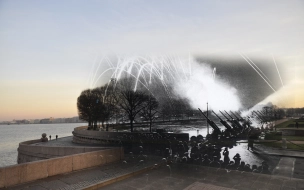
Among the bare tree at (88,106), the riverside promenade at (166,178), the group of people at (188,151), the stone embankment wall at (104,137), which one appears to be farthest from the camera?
the bare tree at (88,106)

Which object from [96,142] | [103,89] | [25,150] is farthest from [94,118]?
[25,150]

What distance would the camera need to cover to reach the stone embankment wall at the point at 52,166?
26.9ft

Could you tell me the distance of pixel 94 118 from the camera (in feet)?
196

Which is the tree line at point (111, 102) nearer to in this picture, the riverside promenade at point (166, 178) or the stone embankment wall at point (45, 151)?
the stone embankment wall at point (45, 151)

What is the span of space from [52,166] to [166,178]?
5241mm

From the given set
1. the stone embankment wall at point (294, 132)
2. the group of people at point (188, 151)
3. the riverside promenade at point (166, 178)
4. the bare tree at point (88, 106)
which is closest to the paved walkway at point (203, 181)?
the riverside promenade at point (166, 178)

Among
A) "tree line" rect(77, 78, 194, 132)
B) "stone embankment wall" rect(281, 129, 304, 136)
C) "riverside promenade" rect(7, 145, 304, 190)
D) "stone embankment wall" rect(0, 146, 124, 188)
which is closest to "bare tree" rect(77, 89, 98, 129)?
"tree line" rect(77, 78, 194, 132)

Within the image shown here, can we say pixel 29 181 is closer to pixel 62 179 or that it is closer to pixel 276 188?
pixel 62 179

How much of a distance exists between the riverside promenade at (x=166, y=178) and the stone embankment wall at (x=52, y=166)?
1.06 ft

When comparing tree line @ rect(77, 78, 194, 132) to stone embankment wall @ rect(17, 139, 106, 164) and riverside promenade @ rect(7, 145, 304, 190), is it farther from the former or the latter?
riverside promenade @ rect(7, 145, 304, 190)

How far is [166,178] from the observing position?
9.76 meters

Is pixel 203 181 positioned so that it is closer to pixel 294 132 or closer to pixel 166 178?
pixel 166 178

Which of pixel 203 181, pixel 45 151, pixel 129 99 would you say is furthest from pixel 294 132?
pixel 129 99

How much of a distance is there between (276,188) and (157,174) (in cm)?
515
